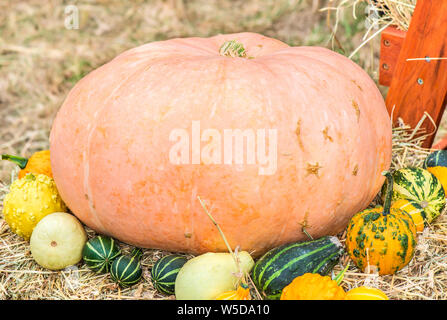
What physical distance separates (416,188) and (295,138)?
0.95 meters

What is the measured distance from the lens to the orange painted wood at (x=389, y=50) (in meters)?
3.74

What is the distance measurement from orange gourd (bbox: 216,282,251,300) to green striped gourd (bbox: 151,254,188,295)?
33 centimetres

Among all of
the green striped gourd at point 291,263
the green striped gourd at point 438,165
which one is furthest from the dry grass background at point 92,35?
the green striped gourd at point 291,263

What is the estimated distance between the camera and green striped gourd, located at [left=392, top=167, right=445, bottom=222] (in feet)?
9.96

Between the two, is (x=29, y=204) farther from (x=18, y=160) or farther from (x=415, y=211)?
(x=415, y=211)

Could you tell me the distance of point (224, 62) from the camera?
274 cm

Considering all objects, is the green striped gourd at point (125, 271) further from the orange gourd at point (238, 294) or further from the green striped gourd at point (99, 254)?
the orange gourd at point (238, 294)

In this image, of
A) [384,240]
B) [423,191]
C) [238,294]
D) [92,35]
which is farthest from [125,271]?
[92,35]

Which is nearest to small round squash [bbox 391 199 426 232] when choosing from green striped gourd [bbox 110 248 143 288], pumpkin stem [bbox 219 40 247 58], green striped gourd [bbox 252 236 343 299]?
green striped gourd [bbox 252 236 343 299]

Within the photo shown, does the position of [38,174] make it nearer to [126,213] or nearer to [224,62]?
[126,213]

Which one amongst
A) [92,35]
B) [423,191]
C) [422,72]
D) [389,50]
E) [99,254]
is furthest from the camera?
[92,35]

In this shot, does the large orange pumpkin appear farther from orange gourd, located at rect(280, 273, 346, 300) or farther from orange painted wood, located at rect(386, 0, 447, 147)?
orange painted wood, located at rect(386, 0, 447, 147)

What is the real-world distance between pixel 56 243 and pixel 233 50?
140 cm

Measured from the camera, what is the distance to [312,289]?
2295 millimetres
